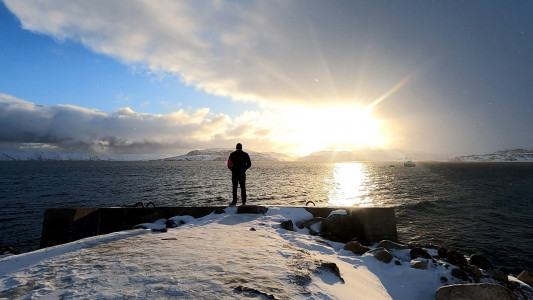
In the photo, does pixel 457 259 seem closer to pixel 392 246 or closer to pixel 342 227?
pixel 392 246

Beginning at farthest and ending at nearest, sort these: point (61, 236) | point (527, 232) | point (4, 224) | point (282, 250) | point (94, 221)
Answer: point (4, 224) → point (527, 232) → point (94, 221) → point (61, 236) → point (282, 250)

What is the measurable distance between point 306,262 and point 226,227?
334 cm

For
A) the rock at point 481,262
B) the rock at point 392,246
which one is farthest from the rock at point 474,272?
the rock at point 481,262

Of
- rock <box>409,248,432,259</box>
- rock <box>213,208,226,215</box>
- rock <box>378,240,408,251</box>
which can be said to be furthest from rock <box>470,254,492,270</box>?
rock <box>213,208,226,215</box>

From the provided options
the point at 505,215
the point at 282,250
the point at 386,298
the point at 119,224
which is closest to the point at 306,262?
the point at 282,250

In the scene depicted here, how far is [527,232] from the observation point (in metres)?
16.1

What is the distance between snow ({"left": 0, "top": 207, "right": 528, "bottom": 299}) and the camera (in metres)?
3.28

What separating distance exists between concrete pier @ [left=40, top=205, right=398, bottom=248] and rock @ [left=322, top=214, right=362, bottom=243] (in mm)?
183

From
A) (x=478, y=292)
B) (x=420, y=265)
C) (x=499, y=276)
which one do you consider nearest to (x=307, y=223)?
(x=420, y=265)

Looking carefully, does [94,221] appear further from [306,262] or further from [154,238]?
[306,262]

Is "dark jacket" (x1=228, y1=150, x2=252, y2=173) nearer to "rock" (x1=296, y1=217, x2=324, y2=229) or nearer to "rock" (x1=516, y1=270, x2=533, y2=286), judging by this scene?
"rock" (x1=296, y1=217, x2=324, y2=229)

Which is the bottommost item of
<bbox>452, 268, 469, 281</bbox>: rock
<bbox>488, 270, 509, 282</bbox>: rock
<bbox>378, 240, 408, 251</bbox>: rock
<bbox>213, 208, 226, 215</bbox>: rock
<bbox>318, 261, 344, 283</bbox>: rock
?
<bbox>488, 270, 509, 282</bbox>: rock

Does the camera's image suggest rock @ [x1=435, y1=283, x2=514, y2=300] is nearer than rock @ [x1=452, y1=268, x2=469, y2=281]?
Yes

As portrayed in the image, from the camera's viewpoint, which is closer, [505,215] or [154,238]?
[154,238]
